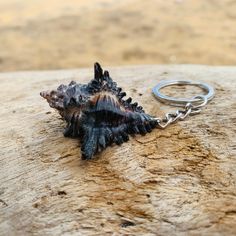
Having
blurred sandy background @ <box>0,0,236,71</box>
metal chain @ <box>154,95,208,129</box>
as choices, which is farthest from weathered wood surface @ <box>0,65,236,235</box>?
blurred sandy background @ <box>0,0,236,71</box>

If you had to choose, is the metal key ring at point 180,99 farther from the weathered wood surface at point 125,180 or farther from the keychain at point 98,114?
the keychain at point 98,114

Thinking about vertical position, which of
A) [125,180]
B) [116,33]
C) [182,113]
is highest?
[116,33]

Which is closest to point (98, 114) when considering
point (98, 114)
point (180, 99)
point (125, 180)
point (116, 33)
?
point (98, 114)

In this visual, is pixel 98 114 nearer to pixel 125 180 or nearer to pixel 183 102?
pixel 125 180

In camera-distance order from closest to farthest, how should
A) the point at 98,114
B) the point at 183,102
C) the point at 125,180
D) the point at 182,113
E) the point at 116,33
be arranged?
the point at 125,180 < the point at 98,114 < the point at 182,113 < the point at 183,102 < the point at 116,33

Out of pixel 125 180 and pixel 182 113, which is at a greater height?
pixel 182 113

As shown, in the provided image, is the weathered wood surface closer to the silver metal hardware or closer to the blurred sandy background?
the silver metal hardware

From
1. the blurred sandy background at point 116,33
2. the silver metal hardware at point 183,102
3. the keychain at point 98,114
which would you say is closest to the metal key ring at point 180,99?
the silver metal hardware at point 183,102
